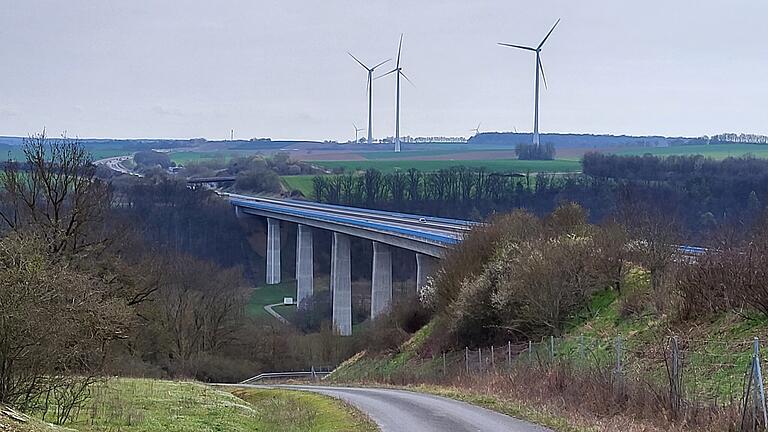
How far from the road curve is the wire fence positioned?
2519mm

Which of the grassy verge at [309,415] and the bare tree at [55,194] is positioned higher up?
the bare tree at [55,194]

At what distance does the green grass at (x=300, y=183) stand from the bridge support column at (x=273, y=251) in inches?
1106

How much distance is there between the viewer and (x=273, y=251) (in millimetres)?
136125

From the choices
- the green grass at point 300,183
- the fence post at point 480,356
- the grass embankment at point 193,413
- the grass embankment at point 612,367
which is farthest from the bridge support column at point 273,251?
the grass embankment at point 193,413

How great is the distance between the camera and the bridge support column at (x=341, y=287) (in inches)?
3784

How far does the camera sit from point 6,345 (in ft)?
63.3

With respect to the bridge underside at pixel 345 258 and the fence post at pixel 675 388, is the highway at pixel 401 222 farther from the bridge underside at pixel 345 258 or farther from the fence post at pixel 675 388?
the fence post at pixel 675 388

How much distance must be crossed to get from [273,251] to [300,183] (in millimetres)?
39841

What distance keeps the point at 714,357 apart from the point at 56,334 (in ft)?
50.1

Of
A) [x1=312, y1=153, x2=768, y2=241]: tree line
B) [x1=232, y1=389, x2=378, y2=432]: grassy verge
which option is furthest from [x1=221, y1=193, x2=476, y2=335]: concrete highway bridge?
[x1=232, y1=389, x2=378, y2=432]: grassy verge

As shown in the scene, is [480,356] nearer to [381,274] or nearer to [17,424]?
[17,424]

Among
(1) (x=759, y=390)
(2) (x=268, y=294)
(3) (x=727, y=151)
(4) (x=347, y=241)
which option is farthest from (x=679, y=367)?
(3) (x=727, y=151)

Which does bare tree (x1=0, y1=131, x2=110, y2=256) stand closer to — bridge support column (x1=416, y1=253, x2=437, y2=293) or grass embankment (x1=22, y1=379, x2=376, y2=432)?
grass embankment (x1=22, y1=379, x2=376, y2=432)

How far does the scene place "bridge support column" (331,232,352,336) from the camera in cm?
9612
